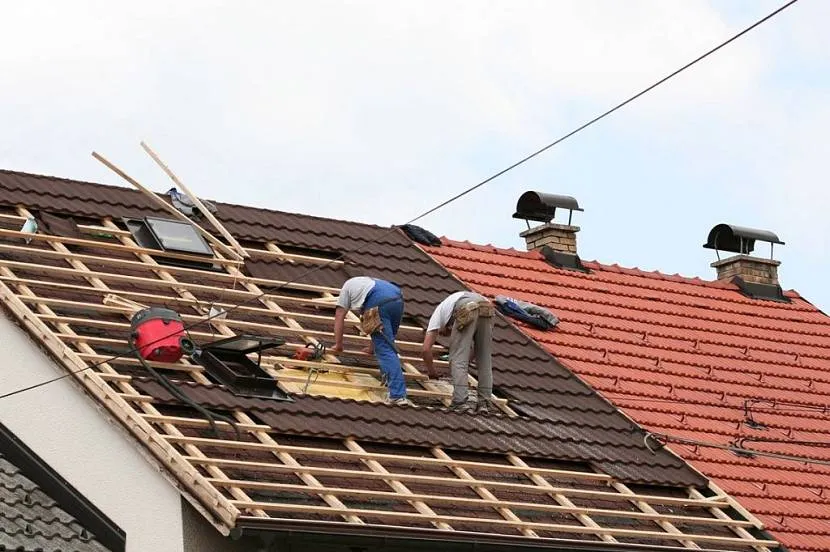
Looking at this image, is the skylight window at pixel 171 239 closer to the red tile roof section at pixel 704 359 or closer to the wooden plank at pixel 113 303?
the wooden plank at pixel 113 303

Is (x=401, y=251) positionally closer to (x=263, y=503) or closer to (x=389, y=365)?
(x=389, y=365)

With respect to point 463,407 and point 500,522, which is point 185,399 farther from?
point 463,407

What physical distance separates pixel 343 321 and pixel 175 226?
6.73ft

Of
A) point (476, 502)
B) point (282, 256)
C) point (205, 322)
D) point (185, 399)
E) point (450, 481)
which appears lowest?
point (476, 502)

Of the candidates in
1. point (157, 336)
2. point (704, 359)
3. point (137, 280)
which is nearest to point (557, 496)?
point (157, 336)

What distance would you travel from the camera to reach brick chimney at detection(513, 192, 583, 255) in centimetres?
1823

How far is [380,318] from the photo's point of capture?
1308 centimetres

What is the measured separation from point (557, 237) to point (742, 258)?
269 centimetres

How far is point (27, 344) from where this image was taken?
11727 mm

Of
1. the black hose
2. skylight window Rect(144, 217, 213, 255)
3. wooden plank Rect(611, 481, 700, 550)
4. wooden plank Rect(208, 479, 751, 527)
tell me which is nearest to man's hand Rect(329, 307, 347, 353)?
skylight window Rect(144, 217, 213, 255)

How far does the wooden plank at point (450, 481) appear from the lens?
10711 mm

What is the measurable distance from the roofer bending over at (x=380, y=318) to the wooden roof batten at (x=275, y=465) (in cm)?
36

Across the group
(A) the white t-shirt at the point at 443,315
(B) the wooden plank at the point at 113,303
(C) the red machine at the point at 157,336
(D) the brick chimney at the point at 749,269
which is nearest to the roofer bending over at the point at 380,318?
(A) the white t-shirt at the point at 443,315

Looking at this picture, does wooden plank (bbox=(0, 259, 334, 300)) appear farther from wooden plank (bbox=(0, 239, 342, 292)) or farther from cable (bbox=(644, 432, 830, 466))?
cable (bbox=(644, 432, 830, 466))
